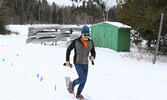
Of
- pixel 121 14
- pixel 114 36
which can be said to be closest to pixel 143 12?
pixel 121 14

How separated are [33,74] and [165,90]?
4.39 m

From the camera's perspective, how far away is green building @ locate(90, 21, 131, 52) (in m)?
14.3

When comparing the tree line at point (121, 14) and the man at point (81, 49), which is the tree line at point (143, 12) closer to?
the tree line at point (121, 14)

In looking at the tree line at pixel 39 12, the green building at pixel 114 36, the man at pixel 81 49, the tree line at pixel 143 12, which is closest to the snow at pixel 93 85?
the man at pixel 81 49

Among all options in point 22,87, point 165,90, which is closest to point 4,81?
point 22,87

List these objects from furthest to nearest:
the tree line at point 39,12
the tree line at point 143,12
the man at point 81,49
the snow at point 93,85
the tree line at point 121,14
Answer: the tree line at point 39,12 → the tree line at point 121,14 → the tree line at point 143,12 → the snow at point 93,85 → the man at point 81,49

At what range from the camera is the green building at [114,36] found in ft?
46.9

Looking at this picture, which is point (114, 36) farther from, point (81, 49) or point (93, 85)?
point (81, 49)

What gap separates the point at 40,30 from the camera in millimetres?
19844

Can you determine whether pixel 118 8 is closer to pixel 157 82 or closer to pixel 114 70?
pixel 114 70

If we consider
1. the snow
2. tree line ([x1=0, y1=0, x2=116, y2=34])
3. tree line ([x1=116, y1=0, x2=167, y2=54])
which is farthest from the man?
tree line ([x1=0, y1=0, x2=116, y2=34])

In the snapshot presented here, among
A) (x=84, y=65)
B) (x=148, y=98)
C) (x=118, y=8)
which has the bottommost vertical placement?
(x=148, y=98)

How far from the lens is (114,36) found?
14.6m

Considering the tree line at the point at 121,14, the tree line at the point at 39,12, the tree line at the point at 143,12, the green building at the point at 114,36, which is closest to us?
the tree line at the point at 143,12
